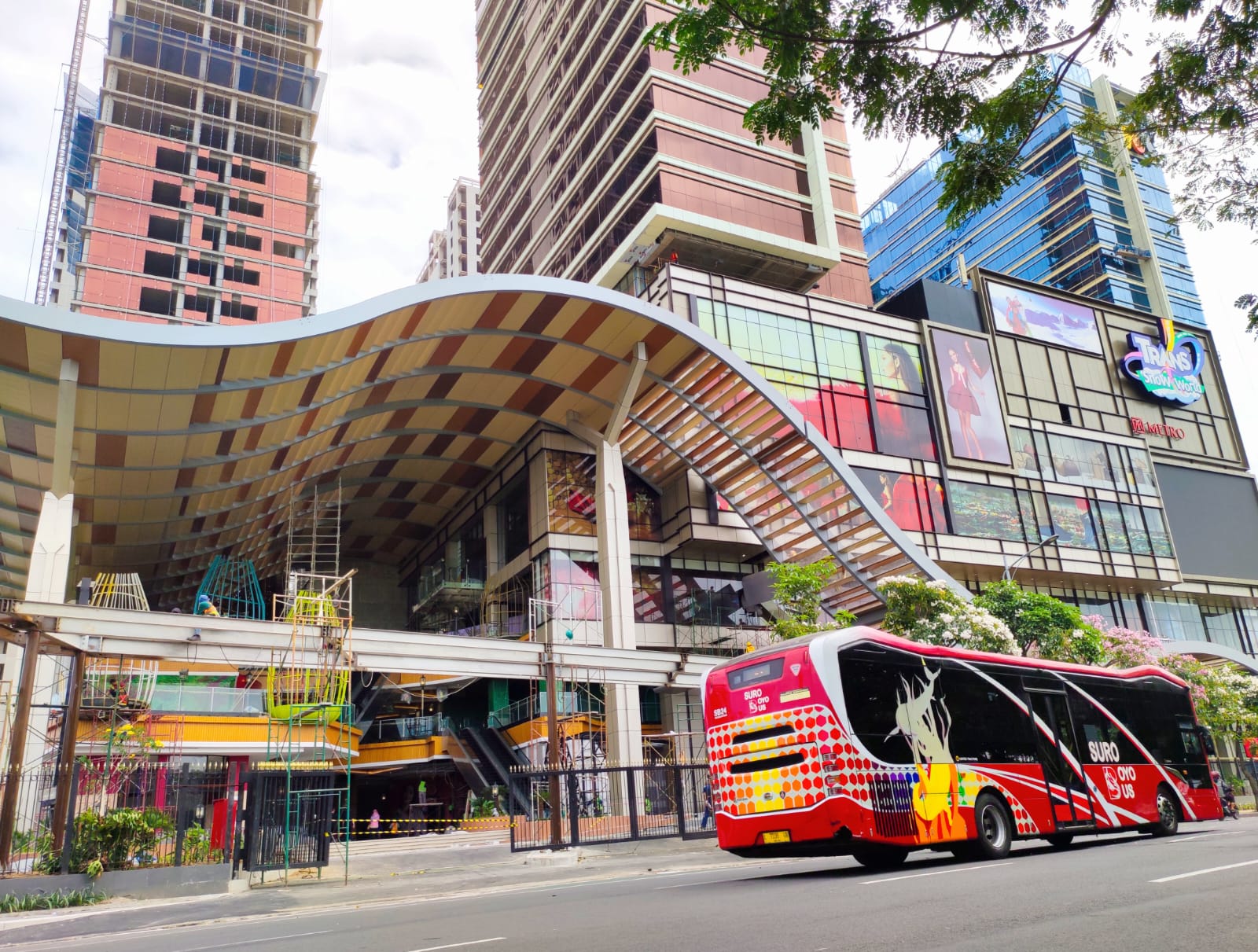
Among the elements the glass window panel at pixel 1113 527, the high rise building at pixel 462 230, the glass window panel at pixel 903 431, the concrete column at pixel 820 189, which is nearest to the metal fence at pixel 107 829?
the glass window panel at pixel 903 431

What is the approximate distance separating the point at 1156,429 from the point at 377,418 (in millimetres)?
48465

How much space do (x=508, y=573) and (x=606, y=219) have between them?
26.6 meters

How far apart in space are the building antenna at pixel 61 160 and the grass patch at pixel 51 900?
283 ft

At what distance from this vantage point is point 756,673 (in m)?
15.0

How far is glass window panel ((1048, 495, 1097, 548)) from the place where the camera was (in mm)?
51594

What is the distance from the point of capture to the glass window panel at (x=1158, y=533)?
5500 cm

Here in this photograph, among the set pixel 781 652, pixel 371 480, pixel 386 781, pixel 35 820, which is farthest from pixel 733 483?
pixel 35 820

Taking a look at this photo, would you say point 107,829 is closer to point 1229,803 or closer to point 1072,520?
point 1229,803

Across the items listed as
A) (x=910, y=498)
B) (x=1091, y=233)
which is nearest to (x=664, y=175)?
(x=910, y=498)

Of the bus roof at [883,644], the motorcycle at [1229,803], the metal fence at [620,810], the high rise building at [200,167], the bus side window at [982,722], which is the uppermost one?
the high rise building at [200,167]

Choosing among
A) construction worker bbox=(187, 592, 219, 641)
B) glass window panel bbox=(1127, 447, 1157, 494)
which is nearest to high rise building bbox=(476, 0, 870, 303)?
glass window panel bbox=(1127, 447, 1157, 494)

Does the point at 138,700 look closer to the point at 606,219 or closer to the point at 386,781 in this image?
the point at 386,781

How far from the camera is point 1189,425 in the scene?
203ft

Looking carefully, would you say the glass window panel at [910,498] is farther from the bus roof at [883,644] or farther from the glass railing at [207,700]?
the glass railing at [207,700]
